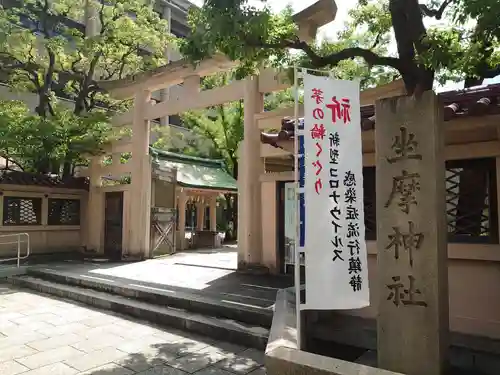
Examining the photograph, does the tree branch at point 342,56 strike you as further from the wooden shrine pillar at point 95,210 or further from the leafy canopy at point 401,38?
the wooden shrine pillar at point 95,210

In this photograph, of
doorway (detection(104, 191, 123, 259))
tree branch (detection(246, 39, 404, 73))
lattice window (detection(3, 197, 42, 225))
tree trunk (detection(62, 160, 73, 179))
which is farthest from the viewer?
tree trunk (detection(62, 160, 73, 179))

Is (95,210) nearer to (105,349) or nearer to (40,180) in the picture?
(40,180)

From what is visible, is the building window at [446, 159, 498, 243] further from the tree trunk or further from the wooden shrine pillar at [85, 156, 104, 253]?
the tree trunk

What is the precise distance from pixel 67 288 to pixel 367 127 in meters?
7.47

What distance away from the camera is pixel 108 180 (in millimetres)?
17609

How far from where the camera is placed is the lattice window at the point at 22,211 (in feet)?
44.2

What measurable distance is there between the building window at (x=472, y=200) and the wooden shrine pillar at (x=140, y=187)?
389 inches


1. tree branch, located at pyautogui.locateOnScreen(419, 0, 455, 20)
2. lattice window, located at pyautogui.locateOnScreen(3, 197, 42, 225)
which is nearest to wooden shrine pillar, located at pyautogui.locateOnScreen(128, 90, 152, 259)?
lattice window, located at pyautogui.locateOnScreen(3, 197, 42, 225)

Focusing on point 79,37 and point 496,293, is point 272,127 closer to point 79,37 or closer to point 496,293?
point 496,293

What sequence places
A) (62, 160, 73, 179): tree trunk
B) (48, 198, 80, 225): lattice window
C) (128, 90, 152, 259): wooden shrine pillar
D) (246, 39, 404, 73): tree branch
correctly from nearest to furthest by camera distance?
(246, 39, 404, 73): tree branch < (128, 90, 152, 259): wooden shrine pillar < (48, 198, 80, 225): lattice window < (62, 160, 73, 179): tree trunk

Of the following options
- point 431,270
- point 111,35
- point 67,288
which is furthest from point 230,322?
point 111,35

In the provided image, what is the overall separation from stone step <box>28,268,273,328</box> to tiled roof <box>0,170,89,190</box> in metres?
5.17

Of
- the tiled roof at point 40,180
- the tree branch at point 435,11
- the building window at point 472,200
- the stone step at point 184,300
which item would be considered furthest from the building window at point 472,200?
the tiled roof at point 40,180

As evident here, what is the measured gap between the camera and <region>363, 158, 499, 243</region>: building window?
5414 mm
